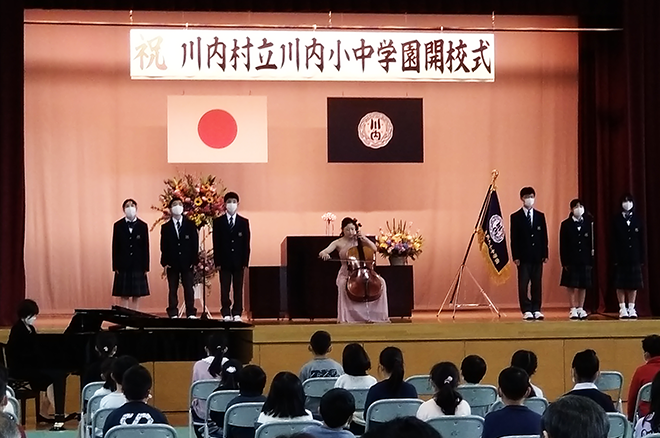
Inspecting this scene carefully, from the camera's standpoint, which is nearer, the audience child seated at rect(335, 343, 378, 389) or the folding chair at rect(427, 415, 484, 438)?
the folding chair at rect(427, 415, 484, 438)

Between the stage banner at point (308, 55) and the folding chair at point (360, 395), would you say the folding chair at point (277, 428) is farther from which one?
the stage banner at point (308, 55)

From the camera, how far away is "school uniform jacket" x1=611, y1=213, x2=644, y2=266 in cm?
1109

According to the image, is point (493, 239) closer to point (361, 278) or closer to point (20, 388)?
point (361, 278)

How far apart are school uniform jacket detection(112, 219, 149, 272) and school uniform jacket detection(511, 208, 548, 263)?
12.9 feet

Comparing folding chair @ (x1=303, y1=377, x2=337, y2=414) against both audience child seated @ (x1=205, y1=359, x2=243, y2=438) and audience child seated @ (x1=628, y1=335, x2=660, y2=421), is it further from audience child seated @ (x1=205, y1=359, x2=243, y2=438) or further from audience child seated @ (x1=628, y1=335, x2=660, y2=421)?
audience child seated @ (x1=628, y1=335, x2=660, y2=421)

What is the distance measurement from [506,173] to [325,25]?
3302 mm

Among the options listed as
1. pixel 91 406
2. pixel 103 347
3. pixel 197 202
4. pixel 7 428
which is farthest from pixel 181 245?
pixel 7 428

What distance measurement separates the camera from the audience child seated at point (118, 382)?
5588 millimetres

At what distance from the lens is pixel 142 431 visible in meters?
4.53

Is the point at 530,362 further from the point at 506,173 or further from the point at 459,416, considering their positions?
the point at 506,173

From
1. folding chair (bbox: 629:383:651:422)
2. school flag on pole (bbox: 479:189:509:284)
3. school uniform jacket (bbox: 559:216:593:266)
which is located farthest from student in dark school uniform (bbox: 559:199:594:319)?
folding chair (bbox: 629:383:651:422)

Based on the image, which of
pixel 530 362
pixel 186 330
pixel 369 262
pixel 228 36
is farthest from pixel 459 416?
pixel 228 36

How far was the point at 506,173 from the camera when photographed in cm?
1407

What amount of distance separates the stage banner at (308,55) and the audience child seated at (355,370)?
5648mm
